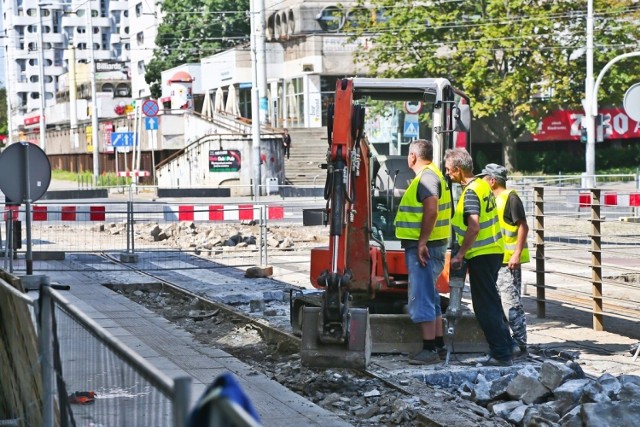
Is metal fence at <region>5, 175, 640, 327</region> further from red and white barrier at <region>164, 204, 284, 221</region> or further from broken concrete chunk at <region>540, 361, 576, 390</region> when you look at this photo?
broken concrete chunk at <region>540, 361, 576, 390</region>

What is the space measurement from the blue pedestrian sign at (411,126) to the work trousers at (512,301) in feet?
7.48

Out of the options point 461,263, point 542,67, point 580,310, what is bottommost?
point 580,310

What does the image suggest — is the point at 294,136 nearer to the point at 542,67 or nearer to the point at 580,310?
the point at 542,67

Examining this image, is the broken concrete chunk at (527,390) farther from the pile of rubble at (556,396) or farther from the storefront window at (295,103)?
the storefront window at (295,103)

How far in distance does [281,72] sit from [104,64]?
66.5m

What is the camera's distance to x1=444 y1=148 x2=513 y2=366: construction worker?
1141cm

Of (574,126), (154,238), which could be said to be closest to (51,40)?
(574,126)

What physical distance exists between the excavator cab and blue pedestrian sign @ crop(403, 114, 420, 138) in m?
0.01

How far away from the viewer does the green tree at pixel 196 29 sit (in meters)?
86.8

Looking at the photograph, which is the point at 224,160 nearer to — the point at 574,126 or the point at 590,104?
the point at 590,104

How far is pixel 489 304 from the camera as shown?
449 inches

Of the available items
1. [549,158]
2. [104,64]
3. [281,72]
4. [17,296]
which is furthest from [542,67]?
[104,64]

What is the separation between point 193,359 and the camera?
12.3 meters

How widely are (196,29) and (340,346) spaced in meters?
79.9
